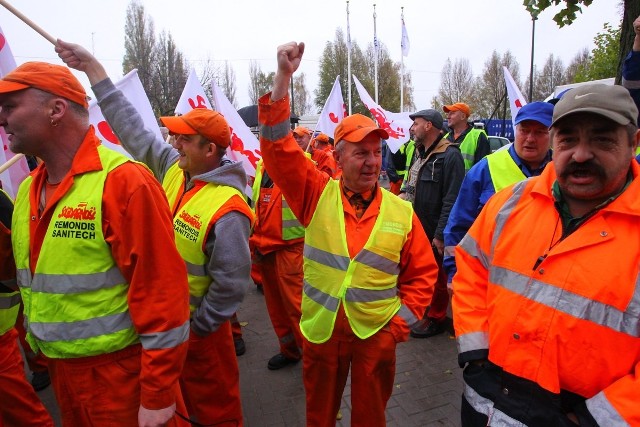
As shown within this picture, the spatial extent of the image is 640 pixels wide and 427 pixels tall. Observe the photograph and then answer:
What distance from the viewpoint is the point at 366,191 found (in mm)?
2506

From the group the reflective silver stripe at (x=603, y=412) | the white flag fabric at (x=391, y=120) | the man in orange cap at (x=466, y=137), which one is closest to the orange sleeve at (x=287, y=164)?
the reflective silver stripe at (x=603, y=412)

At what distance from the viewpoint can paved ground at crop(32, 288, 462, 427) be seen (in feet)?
10.7

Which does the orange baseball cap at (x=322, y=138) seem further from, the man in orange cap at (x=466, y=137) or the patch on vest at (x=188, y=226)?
the patch on vest at (x=188, y=226)

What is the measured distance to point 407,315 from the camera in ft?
7.98

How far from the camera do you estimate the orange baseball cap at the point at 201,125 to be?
261 centimetres

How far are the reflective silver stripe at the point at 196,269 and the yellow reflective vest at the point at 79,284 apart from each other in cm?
76

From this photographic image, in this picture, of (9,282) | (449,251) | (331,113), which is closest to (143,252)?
(9,282)

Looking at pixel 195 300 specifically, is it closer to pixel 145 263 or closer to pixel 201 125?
pixel 145 263

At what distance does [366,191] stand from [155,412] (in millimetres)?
1539

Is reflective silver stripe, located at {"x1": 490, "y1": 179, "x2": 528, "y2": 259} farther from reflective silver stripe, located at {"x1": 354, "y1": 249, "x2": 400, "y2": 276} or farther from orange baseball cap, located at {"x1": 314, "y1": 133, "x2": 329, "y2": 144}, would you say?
orange baseball cap, located at {"x1": 314, "y1": 133, "x2": 329, "y2": 144}

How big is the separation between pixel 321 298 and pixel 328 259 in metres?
0.23

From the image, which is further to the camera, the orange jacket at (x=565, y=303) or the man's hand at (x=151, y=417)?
the man's hand at (x=151, y=417)

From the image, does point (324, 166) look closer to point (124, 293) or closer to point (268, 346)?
point (268, 346)

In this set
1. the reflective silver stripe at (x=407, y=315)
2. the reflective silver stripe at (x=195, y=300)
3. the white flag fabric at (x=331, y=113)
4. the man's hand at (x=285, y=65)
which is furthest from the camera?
the white flag fabric at (x=331, y=113)
